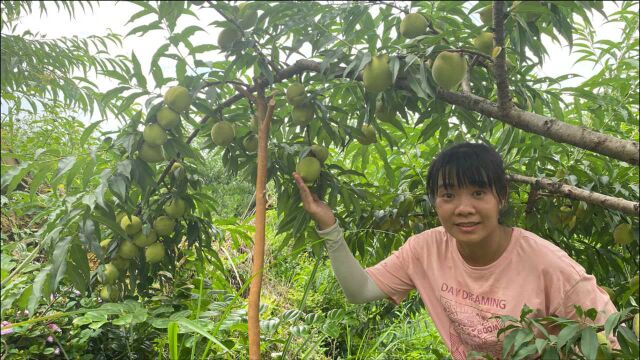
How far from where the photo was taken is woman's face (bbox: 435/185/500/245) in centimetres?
136

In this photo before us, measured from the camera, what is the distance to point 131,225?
1.45 metres

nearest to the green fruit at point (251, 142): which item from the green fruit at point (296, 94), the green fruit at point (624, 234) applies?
the green fruit at point (296, 94)

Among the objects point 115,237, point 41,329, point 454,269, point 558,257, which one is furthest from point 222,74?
point 41,329

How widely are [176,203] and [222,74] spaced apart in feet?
1.47

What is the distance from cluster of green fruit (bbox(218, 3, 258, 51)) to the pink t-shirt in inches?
33.5

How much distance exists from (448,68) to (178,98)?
0.59m

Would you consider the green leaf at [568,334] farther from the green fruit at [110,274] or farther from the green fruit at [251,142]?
the green fruit at [110,274]

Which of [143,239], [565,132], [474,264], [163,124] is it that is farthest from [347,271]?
[565,132]

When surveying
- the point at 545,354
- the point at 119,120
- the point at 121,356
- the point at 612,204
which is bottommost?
the point at 121,356

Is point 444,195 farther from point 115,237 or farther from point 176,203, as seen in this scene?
point 115,237

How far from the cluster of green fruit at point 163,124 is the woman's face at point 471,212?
71cm

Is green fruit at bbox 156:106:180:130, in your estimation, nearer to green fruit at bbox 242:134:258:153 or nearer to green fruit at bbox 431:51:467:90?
green fruit at bbox 242:134:258:153

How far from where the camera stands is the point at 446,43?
47.2 inches

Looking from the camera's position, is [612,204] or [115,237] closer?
[612,204]
